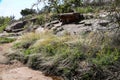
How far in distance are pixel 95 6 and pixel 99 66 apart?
2272mm

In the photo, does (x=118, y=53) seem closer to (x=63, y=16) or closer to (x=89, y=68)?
(x=89, y=68)

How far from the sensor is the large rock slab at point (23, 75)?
7386 millimetres

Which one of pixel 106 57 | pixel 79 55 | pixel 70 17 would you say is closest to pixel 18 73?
pixel 79 55

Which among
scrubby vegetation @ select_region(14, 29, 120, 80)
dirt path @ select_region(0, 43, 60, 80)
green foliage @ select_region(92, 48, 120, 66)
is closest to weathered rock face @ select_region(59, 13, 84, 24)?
scrubby vegetation @ select_region(14, 29, 120, 80)

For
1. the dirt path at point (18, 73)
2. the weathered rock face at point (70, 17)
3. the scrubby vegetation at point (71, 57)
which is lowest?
the dirt path at point (18, 73)

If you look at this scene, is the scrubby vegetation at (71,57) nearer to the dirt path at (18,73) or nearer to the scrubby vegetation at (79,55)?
the scrubby vegetation at (79,55)

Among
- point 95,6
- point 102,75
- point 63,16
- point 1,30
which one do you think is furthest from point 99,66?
point 1,30

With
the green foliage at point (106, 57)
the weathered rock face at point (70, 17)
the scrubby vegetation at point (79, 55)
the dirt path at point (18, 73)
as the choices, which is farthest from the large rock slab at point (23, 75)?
the weathered rock face at point (70, 17)

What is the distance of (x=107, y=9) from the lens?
462 centimetres

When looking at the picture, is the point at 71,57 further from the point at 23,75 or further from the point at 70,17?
the point at 70,17

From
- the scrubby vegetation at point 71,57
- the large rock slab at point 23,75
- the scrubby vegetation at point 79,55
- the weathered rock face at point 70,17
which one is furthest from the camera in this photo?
the weathered rock face at point 70,17

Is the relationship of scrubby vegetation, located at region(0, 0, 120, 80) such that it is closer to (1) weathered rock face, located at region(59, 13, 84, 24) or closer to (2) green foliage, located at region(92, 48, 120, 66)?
(2) green foliage, located at region(92, 48, 120, 66)

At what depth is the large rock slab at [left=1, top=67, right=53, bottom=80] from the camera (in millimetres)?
7386

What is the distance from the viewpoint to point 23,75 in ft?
25.0
